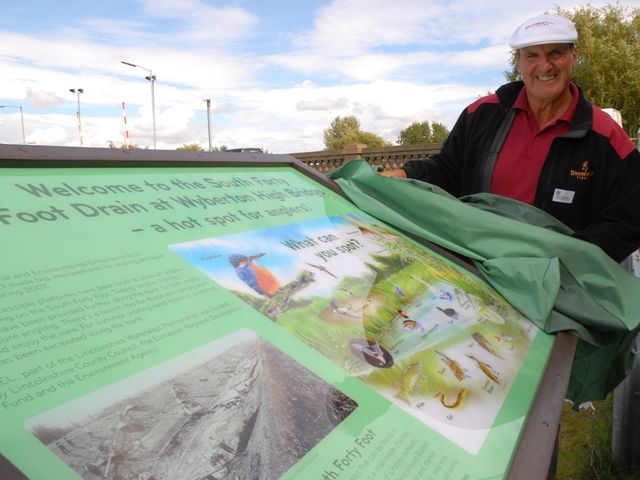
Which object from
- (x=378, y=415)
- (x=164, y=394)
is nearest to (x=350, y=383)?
(x=378, y=415)

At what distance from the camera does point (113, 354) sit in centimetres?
86

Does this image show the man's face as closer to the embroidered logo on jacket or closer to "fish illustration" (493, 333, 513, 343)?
the embroidered logo on jacket

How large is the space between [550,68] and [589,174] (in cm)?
45

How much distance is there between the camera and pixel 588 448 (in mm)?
3178

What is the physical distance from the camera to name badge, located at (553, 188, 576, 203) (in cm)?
230

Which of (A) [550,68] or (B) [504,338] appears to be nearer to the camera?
(B) [504,338]

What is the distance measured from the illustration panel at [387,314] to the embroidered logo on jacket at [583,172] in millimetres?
797

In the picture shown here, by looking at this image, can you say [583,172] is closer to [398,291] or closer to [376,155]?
[398,291]

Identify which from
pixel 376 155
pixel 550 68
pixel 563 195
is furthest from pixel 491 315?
pixel 376 155

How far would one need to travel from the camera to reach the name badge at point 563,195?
7.54ft

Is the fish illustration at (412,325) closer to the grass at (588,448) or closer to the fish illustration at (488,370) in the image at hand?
the fish illustration at (488,370)

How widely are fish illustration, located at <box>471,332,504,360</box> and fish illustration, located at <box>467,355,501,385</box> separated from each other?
0.08 metres

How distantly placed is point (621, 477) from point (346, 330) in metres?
2.29

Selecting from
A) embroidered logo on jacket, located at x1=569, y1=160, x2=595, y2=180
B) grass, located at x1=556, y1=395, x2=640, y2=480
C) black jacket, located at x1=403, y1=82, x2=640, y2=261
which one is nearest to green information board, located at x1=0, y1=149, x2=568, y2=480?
black jacket, located at x1=403, y1=82, x2=640, y2=261
